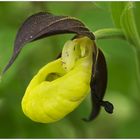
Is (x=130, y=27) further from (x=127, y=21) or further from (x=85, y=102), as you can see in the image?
(x=85, y=102)

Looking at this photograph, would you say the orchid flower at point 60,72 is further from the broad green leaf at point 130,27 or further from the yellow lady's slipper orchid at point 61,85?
the broad green leaf at point 130,27

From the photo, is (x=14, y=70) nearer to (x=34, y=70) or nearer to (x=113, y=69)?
(x=34, y=70)

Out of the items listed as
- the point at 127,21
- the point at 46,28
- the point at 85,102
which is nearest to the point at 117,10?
the point at 127,21

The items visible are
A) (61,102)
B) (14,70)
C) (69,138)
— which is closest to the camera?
→ (61,102)

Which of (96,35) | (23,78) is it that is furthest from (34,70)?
(96,35)

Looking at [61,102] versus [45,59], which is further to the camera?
[45,59]

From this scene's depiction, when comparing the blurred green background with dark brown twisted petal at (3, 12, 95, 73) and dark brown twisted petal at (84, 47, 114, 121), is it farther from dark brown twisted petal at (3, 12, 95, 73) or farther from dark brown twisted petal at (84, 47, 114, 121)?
Result: dark brown twisted petal at (3, 12, 95, 73)

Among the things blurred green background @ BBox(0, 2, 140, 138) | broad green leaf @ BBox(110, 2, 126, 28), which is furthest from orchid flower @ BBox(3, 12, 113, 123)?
blurred green background @ BBox(0, 2, 140, 138)
